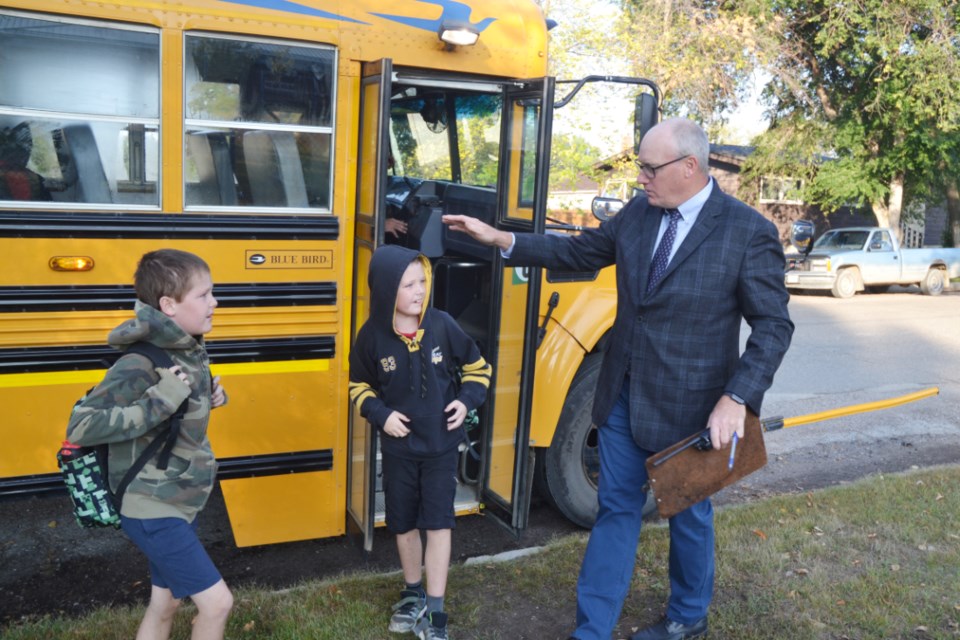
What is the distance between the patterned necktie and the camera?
3111mm

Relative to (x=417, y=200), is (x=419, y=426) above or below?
below

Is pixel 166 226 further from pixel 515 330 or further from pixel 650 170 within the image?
pixel 650 170

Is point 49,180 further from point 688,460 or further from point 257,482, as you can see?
point 688,460

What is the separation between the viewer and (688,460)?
9.82ft

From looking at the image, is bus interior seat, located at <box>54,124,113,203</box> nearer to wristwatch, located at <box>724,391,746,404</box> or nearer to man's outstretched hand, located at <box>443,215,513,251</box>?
man's outstretched hand, located at <box>443,215,513,251</box>

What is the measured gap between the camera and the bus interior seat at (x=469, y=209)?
452 centimetres

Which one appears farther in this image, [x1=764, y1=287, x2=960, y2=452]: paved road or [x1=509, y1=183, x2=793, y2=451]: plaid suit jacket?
[x1=764, y1=287, x2=960, y2=452]: paved road

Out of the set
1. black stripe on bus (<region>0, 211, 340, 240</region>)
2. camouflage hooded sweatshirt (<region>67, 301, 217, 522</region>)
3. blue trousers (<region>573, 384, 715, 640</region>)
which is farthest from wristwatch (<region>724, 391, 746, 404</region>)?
black stripe on bus (<region>0, 211, 340, 240</region>)

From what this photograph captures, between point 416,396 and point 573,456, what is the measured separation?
5.16 feet

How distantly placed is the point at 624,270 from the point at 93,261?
198 centimetres

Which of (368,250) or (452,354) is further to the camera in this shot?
(368,250)

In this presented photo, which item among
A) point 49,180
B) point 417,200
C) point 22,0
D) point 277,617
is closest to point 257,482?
point 277,617

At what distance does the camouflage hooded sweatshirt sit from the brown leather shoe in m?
1.71

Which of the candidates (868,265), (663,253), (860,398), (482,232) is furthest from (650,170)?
(868,265)
